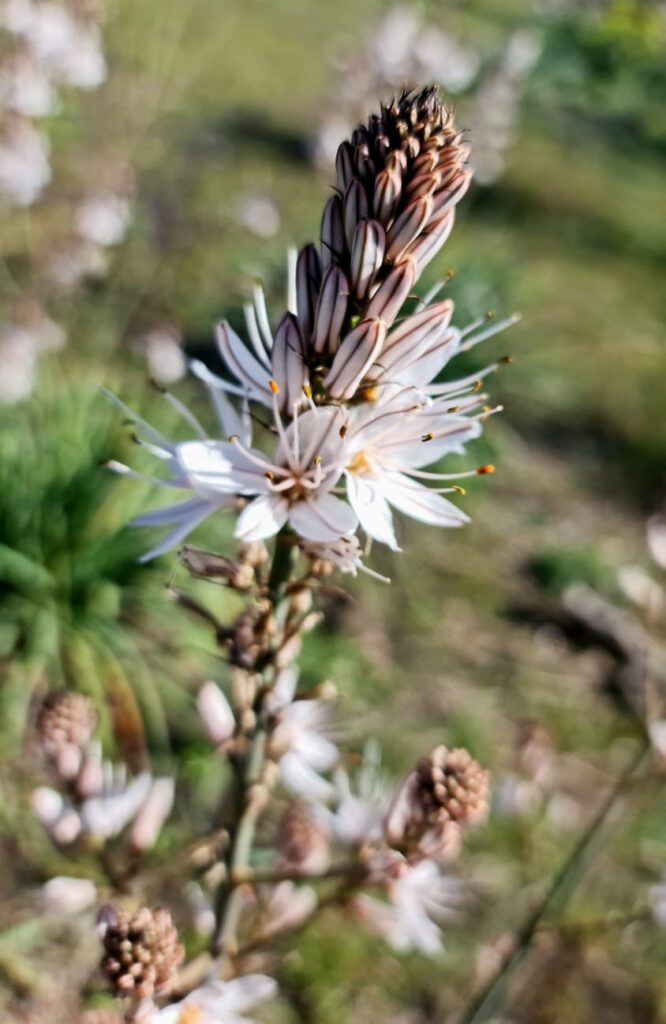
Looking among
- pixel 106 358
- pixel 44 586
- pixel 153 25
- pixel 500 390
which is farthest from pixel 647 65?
pixel 44 586

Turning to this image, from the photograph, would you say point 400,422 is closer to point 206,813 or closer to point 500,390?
point 206,813

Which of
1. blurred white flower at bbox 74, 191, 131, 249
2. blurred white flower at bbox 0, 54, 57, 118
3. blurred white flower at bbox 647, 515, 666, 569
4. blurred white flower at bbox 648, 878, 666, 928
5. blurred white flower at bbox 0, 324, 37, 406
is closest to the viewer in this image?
blurred white flower at bbox 648, 878, 666, 928

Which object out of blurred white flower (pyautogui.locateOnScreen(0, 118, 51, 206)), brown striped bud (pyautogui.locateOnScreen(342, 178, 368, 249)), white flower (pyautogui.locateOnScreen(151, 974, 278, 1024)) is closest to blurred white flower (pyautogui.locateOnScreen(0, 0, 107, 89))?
blurred white flower (pyautogui.locateOnScreen(0, 118, 51, 206))

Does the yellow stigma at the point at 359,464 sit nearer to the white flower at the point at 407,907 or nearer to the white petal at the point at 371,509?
the white petal at the point at 371,509

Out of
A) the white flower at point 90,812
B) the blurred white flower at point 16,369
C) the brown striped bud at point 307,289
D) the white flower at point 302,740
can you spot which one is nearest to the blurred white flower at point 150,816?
the white flower at point 90,812

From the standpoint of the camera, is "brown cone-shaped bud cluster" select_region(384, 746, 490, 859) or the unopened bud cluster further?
the unopened bud cluster

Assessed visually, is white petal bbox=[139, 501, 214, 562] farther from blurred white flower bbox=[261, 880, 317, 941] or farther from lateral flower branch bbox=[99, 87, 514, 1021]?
blurred white flower bbox=[261, 880, 317, 941]

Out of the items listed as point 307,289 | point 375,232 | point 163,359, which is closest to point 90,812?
point 307,289

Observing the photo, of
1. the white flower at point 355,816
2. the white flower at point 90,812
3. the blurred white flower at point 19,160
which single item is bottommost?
the white flower at point 90,812
